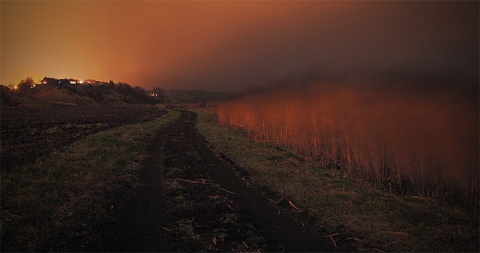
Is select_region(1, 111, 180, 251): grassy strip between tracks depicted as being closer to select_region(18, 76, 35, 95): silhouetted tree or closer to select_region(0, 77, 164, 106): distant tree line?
select_region(0, 77, 164, 106): distant tree line

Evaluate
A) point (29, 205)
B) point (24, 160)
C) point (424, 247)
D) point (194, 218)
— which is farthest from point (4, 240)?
point (424, 247)

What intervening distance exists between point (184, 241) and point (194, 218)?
1255 millimetres

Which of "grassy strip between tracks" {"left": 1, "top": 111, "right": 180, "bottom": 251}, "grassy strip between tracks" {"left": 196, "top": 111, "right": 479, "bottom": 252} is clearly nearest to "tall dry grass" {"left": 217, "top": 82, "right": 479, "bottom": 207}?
"grassy strip between tracks" {"left": 196, "top": 111, "right": 479, "bottom": 252}

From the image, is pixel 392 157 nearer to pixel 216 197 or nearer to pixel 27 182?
pixel 216 197

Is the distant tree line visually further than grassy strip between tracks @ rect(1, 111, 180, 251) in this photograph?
Yes

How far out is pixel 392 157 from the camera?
13.6 meters

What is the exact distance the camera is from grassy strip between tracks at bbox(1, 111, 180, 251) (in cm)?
647

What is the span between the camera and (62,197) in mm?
8609

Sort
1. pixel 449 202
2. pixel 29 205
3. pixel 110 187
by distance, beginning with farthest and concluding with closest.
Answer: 1. pixel 110 187
2. pixel 449 202
3. pixel 29 205

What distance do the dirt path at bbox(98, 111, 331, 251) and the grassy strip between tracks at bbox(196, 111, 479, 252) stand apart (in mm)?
1040

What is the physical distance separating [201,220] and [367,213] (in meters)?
5.16

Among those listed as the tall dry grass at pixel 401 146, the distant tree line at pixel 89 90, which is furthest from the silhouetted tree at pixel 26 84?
the tall dry grass at pixel 401 146

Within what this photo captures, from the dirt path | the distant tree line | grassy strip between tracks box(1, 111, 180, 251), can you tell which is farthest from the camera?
the distant tree line

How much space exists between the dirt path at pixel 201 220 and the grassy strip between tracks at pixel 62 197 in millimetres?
715
